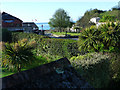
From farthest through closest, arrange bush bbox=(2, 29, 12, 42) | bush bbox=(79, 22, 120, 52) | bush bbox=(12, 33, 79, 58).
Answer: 1. bush bbox=(2, 29, 12, 42)
2. bush bbox=(12, 33, 79, 58)
3. bush bbox=(79, 22, 120, 52)

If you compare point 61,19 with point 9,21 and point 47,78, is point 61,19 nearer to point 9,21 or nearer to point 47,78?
point 9,21

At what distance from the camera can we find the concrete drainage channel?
3838 mm

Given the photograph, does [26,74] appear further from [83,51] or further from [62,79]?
[83,51]

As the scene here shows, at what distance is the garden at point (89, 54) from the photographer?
25.9 feet

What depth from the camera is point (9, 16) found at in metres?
41.7

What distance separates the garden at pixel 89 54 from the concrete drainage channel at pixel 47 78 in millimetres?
1523

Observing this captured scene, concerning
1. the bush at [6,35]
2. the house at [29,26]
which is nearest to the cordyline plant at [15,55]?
the bush at [6,35]

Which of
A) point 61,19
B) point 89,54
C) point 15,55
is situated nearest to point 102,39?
point 89,54

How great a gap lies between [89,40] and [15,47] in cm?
589

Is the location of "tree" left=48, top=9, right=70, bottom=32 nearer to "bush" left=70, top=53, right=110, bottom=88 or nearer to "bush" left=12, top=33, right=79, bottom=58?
"bush" left=12, top=33, right=79, bottom=58

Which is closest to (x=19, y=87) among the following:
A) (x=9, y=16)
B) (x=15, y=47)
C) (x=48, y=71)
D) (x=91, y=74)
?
(x=48, y=71)

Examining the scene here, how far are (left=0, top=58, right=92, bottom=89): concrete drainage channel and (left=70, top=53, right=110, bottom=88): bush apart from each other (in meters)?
1.25

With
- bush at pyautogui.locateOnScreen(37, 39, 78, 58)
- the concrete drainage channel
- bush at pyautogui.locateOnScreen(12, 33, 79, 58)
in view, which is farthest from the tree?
the concrete drainage channel

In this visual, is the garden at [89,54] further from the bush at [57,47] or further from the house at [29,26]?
the house at [29,26]
